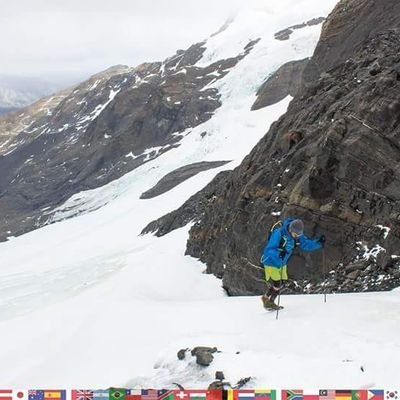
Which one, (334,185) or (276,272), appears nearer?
(276,272)

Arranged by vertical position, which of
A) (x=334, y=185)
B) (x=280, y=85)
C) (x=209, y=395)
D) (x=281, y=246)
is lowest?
(x=209, y=395)

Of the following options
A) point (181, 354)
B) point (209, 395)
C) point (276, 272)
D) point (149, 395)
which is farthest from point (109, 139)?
point (209, 395)

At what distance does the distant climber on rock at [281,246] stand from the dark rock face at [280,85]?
7180 cm

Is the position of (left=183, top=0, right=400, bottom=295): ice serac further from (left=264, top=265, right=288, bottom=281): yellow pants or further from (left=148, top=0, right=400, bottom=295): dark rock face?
(left=264, top=265, right=288, bottom=281): yellow pants

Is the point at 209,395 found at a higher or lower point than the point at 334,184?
lower

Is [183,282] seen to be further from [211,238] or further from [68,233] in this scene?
[68,233]

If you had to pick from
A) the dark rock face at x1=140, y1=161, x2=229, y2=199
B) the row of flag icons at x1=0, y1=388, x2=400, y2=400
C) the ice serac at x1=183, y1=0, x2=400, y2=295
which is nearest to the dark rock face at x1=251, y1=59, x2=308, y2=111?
the dark rock face at x1=140, y1=161, x2=229, y2=199

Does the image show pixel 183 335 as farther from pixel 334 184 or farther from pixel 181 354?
pixel 334 184

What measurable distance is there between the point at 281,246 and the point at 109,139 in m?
116

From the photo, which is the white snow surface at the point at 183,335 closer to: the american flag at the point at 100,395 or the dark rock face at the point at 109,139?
the american flag at the point at 100,395

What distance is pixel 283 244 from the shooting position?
9805 mm

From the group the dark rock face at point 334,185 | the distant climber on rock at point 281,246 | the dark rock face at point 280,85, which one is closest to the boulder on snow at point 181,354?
the distant climber on rock at point 281,246

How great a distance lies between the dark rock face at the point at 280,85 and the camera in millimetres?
80688

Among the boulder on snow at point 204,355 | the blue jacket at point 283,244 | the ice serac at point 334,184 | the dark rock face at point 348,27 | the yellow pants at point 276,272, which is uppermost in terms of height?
the dark rock face at point 348,27
